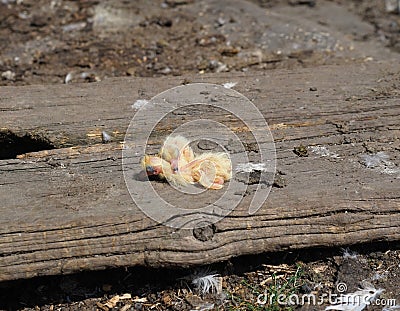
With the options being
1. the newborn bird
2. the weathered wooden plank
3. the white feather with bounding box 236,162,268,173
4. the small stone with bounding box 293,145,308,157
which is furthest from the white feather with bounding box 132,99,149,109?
the small stone with bounding box 293,145,308,157

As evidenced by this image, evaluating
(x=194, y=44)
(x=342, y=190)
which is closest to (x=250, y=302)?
(x=342, y=190)

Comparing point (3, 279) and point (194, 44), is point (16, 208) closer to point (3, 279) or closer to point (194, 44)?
point (3, 279)

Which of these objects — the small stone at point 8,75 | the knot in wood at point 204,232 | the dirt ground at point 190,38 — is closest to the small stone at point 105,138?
the knot in wood at point 204,232

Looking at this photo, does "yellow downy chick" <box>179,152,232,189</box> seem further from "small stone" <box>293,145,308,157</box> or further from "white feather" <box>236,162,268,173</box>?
"small stone" <box>293,145,308,157</box>

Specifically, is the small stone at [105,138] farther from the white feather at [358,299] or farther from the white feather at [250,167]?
the white feather at [358,299]

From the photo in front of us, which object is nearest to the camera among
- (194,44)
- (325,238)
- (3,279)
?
(3,279)

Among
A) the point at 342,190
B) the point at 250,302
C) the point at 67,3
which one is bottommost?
the point at 250,302

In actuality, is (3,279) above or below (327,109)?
below

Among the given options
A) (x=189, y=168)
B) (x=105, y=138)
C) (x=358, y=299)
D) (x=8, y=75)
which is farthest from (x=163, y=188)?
(x=8, y=75)
